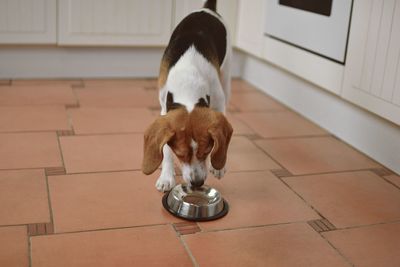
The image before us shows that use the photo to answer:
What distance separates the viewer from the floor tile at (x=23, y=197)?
232 centimetres

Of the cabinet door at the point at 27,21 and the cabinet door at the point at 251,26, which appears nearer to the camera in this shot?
the cabinet door at the point at 27,21

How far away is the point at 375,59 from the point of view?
3100 mm

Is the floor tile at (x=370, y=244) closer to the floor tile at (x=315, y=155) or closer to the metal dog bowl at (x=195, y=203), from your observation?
the metal dog bowl at (x=195, y=203)

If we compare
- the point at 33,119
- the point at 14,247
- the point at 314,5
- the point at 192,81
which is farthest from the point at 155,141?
the point at 314,5

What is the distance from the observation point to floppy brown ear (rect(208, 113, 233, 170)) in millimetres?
2141

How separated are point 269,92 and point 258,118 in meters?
0.69

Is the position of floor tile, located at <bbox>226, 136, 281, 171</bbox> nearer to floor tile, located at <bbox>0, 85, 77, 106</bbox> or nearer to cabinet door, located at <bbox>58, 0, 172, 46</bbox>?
floor tile, located at <bbox>0, 85, 77, 106</bbox>

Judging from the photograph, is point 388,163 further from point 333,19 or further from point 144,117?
point 144,117

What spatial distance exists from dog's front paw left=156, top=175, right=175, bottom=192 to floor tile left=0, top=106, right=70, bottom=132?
104 centimetres

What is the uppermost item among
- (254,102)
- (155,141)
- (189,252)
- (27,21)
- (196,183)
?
(27,21)

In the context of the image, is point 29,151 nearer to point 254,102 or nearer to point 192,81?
point 192,81

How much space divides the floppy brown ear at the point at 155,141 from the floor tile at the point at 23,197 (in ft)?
1.72

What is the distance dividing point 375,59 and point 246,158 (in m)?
0.94

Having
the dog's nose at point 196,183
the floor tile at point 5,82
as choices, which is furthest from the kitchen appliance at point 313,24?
the floor tile at point 5,82
